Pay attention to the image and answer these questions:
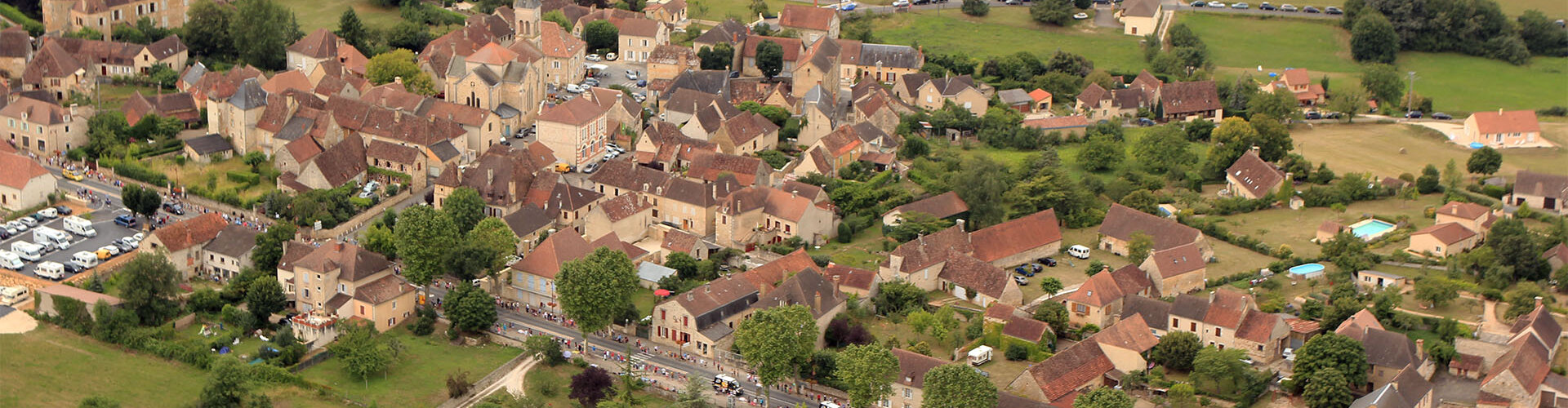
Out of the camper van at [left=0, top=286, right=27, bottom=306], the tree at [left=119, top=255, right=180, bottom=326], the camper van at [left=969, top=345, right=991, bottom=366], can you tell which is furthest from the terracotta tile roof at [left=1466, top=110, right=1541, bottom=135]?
the camper van at [left=0, top=286, right=27, bottom=306]

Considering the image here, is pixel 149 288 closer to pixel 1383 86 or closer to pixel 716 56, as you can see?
pixel 716 56

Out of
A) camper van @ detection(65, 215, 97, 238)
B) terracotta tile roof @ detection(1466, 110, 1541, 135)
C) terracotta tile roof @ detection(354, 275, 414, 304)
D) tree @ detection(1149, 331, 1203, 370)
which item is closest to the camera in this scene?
tree @ detection(1149, 331, 1203, 370)

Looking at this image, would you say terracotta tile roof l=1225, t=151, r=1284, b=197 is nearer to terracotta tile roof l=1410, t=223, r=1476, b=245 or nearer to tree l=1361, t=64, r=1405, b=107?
terracotta tile roof l=1410, t=223, r=1476, b=245

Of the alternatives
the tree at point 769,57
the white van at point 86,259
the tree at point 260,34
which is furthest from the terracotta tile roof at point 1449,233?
the tree at point 260,34

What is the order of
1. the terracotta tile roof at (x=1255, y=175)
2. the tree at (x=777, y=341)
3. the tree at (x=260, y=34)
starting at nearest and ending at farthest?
1. the tree at (x=777, y=341)
2. the terracotta tile roof at (x=1255, y=175)
3. the tree at (x=260, y=34)

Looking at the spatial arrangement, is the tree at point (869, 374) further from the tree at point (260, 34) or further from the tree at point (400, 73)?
the tree at point (260, 34)
